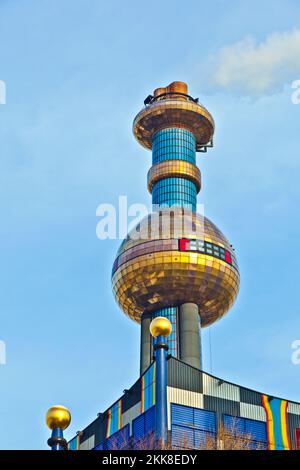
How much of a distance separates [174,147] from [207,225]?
13.4m

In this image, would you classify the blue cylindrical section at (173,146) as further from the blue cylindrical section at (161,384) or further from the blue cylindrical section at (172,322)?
the blue cylindrical section at (161,384)

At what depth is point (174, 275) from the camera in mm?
71000

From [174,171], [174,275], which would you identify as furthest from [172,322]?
[174,171]

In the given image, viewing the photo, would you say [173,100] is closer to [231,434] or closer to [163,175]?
[163,175]

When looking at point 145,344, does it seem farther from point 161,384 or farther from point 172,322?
point 161,384

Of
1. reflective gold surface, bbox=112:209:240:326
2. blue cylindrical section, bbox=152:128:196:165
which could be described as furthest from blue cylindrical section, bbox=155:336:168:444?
blue cylindrical section, bbox=152:128:196:165

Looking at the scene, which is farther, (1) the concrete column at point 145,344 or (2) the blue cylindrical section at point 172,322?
(2) the blue cylindrical section at point 172,322

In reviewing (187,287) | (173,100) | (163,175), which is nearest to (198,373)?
(187,287)

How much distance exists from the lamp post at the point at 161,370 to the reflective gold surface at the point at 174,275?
1098 inches

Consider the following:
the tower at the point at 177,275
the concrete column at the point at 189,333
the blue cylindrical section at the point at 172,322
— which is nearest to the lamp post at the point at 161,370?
the tower at the point at 177,275

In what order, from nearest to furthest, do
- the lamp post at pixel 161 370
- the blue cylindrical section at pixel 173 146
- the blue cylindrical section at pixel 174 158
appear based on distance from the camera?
the lamp post at pixel 161 370 → the blue cylindrical section at pixel 174 158 → the blue cylindrical section at pixel 173 146

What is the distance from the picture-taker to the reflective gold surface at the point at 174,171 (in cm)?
8312

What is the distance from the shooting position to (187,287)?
2825 inches

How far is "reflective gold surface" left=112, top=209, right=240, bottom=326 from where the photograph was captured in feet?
233
